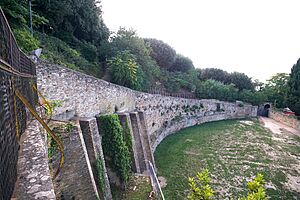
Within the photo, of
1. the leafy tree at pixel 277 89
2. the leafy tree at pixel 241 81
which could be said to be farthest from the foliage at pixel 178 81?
the leafy tree at pixel 277 89

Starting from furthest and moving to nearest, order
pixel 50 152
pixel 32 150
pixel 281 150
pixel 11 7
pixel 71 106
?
pixel 281 150, pixel 11 7, pixel 71 106, pixel 50 152, pixel 32 150

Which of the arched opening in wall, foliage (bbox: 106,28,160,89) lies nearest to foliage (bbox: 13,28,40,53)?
foliage (bbox: 106,28,160,89)

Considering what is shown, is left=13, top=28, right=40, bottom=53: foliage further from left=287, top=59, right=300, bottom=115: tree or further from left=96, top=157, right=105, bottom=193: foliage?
left=287, top=59, right=300, bottom=115: tree

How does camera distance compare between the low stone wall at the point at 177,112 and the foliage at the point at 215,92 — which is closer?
the low stone wall at the point at 177,112

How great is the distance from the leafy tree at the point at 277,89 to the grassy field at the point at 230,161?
18282 mm

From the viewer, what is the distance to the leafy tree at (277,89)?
112 ft

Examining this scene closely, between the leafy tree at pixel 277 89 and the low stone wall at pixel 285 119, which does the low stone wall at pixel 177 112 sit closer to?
the low stone wall at pixel 285 119

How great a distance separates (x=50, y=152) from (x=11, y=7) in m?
9.55

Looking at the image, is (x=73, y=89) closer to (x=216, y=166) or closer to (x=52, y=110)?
(x=52, y=110)

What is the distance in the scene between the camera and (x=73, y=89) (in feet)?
22.7

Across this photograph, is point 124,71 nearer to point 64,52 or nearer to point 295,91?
point 64,52

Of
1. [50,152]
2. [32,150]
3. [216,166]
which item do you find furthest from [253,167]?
[32,150]

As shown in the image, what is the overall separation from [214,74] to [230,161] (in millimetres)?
28584

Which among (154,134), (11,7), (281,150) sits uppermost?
(11,7)
